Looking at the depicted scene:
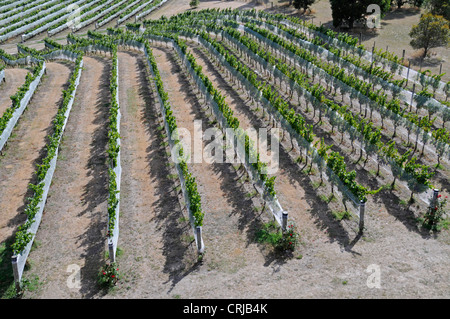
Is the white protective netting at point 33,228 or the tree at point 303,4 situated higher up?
the tree at point 303,4

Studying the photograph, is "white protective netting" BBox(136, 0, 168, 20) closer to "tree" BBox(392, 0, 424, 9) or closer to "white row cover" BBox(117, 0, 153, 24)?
"white row cover" BBox(117, 0, 153, 24)

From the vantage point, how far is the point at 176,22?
6481 centimetres

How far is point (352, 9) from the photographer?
54.3m

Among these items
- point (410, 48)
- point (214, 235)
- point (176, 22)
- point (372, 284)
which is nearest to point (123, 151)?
point (214, 235)

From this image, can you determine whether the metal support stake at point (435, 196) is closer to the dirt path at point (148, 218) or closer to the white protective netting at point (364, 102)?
the white protective netting at point (364, 102)

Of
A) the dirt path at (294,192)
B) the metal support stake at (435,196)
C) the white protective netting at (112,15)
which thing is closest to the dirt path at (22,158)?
the dirt path at (294,192)

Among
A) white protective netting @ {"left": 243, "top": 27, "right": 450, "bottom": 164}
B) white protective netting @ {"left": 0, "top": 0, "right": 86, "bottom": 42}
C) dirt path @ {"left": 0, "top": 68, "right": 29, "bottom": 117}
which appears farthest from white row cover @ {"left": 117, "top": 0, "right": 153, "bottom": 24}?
white protective netting @ {"left": 243, "top": 27, "right": 450, "bottom": 164}

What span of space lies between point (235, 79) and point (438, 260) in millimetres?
25062

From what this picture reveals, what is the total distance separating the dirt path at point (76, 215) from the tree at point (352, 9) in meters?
35.5

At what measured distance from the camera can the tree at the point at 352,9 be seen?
54125 mm

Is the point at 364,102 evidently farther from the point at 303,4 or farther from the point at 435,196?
the point at 303,4

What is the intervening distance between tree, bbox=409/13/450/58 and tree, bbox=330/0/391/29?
39.1 ft

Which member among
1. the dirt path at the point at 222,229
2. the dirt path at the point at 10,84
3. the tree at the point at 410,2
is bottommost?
the dirt path at the point at 222,229

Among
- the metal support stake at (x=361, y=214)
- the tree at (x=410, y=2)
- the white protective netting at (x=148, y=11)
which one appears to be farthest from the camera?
the white protective netting at (x=148, y=11)
